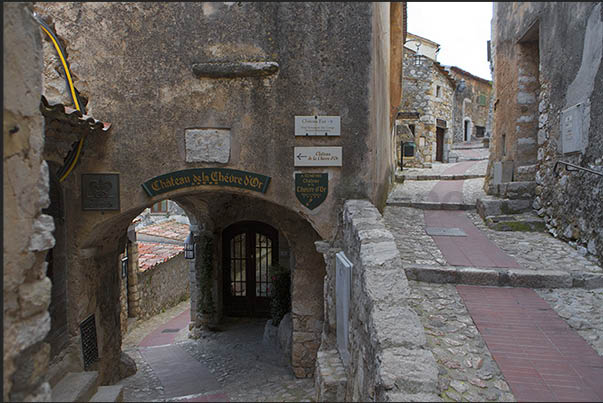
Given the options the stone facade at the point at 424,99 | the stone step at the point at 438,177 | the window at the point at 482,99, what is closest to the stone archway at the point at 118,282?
the stone step at the point at 438,177

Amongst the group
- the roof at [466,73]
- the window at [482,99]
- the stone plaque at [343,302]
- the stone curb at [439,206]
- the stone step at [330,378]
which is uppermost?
the roof at [466,73]

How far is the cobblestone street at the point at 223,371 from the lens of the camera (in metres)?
5.84

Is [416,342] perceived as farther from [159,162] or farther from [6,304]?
[159,162]

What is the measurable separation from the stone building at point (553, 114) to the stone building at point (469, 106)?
19.1 meters

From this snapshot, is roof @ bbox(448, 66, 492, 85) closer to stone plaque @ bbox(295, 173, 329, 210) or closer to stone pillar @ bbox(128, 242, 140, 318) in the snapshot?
stone pillar @ bbox(128, 242, 140, 318)

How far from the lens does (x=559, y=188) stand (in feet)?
18.7

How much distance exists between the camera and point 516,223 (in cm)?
611

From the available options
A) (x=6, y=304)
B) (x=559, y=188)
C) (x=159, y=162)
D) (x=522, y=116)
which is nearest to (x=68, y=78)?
(x=159, y=162)

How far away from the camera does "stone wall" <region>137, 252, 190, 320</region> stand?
37.7ft

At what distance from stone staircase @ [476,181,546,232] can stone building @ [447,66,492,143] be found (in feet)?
66.5

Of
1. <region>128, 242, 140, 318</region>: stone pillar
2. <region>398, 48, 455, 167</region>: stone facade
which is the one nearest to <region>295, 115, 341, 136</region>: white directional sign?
<region>128, 242, 140, 318</region>: stone pillar

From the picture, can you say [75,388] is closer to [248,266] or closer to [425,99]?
[248,266]

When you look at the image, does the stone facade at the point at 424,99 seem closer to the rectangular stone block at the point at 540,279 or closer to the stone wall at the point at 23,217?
the rectangular stone block at the point at 540,279

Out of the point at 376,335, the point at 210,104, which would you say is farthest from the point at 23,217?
the point at 210,104
